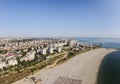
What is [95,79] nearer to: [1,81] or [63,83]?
[63,83]

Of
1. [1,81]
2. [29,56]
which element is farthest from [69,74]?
[29,56]

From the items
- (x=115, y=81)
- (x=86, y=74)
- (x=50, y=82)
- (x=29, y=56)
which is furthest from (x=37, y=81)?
(x=29, y=56)

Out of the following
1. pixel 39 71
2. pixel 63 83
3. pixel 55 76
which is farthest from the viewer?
pixel 39 71

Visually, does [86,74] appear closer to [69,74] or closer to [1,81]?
[69,74]

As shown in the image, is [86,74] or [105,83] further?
[86,74]

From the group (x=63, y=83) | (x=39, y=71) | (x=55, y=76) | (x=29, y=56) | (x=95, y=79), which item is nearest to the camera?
(x=63, y=83)

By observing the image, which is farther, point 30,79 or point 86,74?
point 86,74

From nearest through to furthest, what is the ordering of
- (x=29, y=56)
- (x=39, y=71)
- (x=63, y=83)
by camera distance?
(x=63, y=83), (x=39, y=71), (x=29, y=56)

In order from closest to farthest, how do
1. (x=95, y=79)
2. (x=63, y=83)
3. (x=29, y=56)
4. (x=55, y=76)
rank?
(x=63, y=83) < (x=95, y=79) < (x=55, y=76) < (x=29, y=56)
